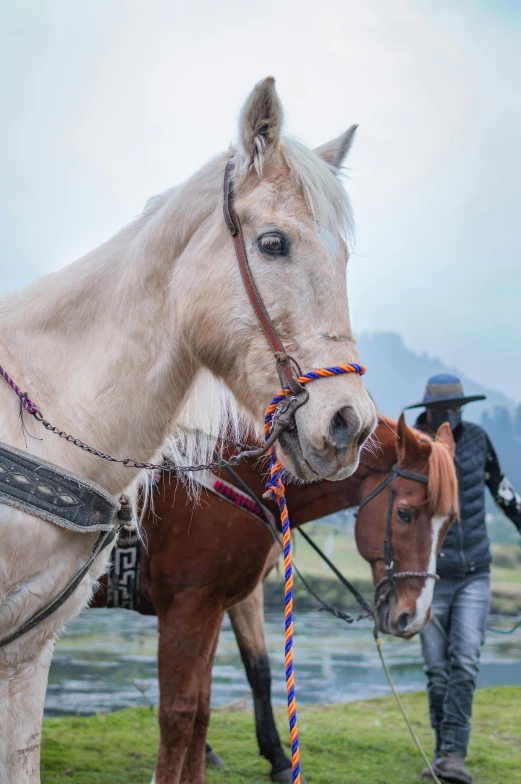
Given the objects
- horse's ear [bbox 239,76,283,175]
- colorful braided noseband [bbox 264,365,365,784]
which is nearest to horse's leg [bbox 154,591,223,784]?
colorful braided noseband [bbox 264,365,365,784]

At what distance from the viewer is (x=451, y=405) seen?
5.40m

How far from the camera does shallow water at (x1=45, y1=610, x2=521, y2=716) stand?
7.91 metres

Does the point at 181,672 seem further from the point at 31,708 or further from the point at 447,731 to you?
the point at 447,731

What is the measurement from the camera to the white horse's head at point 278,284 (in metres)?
1.98

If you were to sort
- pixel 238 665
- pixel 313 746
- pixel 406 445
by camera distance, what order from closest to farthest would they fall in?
pixel 406 445
pixel 313 746
pixel 238 665

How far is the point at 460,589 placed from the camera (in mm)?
5215

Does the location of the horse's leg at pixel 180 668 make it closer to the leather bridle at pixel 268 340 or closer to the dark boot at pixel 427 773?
the leather bridle at pixel 268 340

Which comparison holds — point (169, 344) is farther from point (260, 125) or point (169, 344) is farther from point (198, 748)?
point (198, 748)

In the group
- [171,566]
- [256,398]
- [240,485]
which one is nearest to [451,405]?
[240,485]

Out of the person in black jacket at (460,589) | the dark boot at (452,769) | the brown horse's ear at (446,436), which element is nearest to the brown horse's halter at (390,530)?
the brown horse's ear at (446,436)

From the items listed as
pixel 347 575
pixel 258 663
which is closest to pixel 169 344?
pixel 258 663

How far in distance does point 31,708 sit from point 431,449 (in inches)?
116

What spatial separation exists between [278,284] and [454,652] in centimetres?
385

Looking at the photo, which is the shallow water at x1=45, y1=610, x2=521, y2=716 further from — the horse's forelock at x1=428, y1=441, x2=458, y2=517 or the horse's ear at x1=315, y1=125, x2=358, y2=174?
the horse's ear at x1=315, y1=125, x2=358, y2=174
